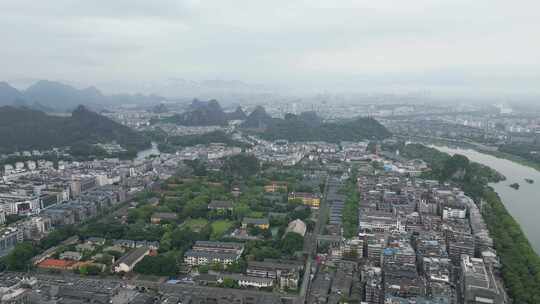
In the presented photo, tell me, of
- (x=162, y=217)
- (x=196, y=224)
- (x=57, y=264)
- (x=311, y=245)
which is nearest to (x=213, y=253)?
(x=311, y=245)

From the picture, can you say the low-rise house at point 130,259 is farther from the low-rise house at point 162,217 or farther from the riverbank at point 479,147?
the riverbank at point 479,147

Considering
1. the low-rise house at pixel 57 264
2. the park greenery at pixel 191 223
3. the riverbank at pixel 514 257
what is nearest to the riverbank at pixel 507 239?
the riverbank at pixel 514 257

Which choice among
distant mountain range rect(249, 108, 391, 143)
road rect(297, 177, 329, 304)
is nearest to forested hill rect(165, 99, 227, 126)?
distant mountain range rect(249, 108, 391, 143)

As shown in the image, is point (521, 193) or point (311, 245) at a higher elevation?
point (521, 193)

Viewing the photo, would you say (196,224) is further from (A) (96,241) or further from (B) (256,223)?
(A) (96,241)

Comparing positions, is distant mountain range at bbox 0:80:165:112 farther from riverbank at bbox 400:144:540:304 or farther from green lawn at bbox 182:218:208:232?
riverbank at bbox 400:144:540:304
